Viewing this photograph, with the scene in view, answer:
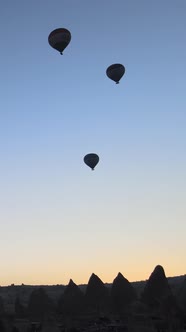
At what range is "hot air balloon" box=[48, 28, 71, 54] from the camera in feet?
178

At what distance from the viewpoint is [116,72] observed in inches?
2291

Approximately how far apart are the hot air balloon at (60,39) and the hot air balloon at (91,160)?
44.8ft

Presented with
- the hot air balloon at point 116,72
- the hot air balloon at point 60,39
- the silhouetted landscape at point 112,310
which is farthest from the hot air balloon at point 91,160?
the hot air balloon at point 60,39

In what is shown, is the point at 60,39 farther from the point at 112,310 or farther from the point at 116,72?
the point at 112,310

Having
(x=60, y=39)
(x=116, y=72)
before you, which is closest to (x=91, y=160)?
(x=116, y=72)

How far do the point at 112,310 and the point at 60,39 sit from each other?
29.5 m

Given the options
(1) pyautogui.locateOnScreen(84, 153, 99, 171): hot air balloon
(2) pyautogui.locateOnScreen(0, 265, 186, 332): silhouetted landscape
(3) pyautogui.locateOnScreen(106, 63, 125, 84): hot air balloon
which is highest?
(3) pyautogui.locateOnScreen(106, 63, 125, 84): hot air balloon

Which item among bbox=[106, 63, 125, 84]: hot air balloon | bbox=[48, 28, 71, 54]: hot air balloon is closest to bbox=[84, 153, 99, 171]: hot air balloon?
bbox=[106, 63, 125, 84]: hot air balloon

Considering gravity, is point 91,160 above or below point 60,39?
below

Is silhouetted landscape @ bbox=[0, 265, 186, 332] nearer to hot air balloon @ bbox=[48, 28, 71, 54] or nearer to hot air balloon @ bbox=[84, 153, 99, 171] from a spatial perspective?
hot air balloon @ bbox=[84, 153, 99, 171]

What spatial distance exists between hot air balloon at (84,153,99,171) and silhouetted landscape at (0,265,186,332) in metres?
12.7

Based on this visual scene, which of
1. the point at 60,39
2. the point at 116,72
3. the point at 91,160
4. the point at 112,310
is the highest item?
the point at 60,39

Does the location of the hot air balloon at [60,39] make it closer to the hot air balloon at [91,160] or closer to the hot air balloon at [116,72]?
the hot air balloon at [116,72]

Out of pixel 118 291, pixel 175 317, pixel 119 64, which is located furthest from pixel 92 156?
pixel 175 317
